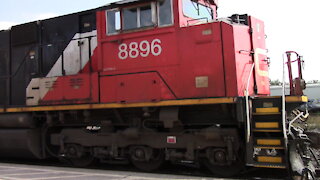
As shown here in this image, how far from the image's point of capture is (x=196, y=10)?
23.5 ft

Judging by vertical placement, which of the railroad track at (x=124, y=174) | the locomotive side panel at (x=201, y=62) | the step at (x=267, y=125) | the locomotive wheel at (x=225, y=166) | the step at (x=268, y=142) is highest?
the locomotive side panel at (x=201, y=62)

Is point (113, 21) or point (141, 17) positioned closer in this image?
point (141, 17)

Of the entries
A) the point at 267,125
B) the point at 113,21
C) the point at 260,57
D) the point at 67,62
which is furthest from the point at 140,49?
the point at 267,125

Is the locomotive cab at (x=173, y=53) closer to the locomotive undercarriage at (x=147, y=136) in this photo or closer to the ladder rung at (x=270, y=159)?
the locomotive undercarriage at (x=147, y=136)

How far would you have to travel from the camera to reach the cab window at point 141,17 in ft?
21.5

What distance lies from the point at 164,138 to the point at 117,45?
2.25 metres

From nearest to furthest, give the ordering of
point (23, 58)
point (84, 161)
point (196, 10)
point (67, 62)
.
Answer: point (196, 10) < point (84, 161) < point (67, 62) < point (23, 58)

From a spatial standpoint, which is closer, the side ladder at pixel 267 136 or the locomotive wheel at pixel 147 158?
the side ladder at pixel 267 136

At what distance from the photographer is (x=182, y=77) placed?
6.49m

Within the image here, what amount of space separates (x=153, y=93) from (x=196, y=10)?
213cm

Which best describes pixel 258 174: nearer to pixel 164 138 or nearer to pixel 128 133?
pixel 164 138

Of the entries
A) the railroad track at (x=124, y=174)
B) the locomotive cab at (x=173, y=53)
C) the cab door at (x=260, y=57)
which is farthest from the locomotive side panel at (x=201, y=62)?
the railroad track at (x=124, y=174)

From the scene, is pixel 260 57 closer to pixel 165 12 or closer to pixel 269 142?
pixel 269 142

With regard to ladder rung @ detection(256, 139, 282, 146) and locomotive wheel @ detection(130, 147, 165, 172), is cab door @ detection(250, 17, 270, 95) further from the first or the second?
locomotive wheel @ detection(130, 147, 165, 172)
